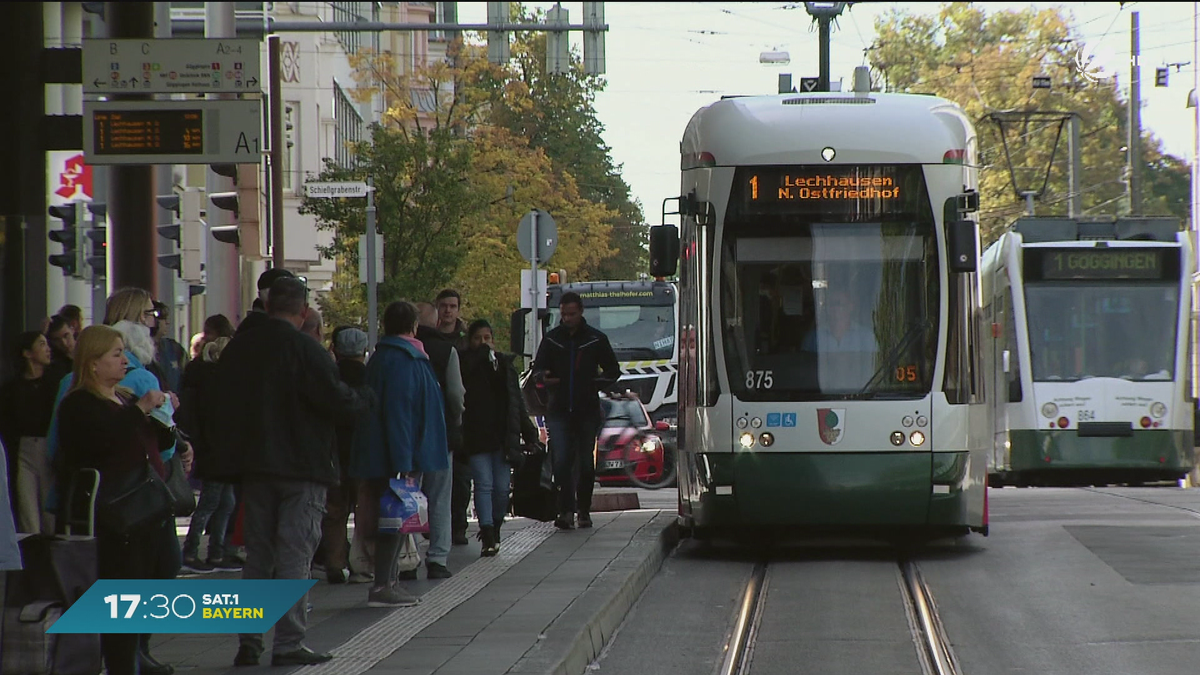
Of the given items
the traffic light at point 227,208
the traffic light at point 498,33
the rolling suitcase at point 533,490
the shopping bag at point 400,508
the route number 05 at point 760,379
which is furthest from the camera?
the traffic light at point 498,33

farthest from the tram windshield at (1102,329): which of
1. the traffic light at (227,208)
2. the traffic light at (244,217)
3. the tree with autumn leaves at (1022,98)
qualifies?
the tree with autumn leaves at (1022,98)

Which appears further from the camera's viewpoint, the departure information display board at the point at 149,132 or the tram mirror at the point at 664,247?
the tram mirror at the point at 664,247

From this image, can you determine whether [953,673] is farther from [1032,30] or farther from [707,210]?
[1032,30]

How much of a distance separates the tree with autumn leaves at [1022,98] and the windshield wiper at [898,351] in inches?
2009

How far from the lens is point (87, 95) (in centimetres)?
1492

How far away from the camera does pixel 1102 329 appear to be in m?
24.7

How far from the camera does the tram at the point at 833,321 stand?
46.2ft

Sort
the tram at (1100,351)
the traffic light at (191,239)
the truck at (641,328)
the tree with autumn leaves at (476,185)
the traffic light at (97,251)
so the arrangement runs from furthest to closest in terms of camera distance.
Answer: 1. the tree with autumn leaves at (476,185)
2. the truck at (641,328)
3. the traffic light at (191,239)
4. the tram at (1100,351)
5. the traffic light at (97,251)

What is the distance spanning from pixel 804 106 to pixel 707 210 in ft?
3.65

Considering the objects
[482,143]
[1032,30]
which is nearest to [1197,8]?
[482,143]

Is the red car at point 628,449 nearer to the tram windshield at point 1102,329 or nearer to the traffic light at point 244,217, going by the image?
the tram windshield at point 1102,329

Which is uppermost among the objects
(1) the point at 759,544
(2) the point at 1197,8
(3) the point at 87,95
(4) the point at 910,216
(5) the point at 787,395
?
(2) the point at 1197,8

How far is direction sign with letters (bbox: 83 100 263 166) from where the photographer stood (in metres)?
14.8

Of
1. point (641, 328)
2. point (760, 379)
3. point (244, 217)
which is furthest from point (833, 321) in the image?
point (641, 328)
